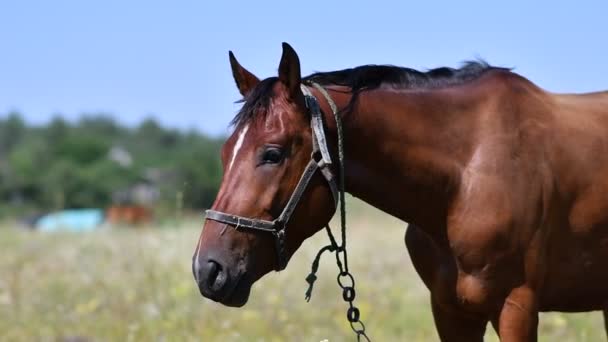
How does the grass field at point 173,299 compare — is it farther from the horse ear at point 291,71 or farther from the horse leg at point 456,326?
the horse ear at point 291,71

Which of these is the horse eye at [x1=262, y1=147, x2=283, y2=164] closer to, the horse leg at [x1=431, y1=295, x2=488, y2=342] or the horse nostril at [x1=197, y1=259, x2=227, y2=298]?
the horse nostril at [x1=197, y1=259, x2=227, y2=298]

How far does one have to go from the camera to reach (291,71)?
397 centimetres

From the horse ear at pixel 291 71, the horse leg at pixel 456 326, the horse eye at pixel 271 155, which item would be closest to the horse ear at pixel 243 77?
the horse ear at pixel 291 71

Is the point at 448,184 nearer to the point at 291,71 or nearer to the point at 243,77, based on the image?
the point at 291,71

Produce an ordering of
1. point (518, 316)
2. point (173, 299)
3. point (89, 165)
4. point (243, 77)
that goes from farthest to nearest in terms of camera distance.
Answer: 1. point (89, 165)
2. point (173, 299)
3. point (243, 77)
4. point (518, 316)

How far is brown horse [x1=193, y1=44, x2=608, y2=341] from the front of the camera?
395cm

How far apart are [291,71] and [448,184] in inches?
38.6

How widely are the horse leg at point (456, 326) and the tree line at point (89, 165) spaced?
106 ft

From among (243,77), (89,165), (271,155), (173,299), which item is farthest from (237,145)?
(89,165)

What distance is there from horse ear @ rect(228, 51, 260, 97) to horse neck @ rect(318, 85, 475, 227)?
412 mm

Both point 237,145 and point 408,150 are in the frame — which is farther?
point 408,150

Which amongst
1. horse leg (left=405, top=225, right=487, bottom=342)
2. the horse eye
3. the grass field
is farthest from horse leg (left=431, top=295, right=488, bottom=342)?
the grass field

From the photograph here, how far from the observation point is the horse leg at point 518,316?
420cm

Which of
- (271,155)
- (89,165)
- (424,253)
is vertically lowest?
(89,165)
